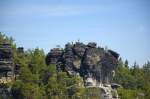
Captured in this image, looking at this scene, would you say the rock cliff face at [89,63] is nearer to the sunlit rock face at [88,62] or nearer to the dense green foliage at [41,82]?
the sunlit rock face at [88,62]

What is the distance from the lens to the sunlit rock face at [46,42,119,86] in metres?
64.0

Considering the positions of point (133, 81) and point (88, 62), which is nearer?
point (88, 62)

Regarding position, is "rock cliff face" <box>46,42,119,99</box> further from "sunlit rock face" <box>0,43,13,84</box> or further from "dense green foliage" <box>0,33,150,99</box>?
"sunlit rock face" <box>0,43,13,84</box>

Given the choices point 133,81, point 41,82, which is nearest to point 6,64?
point 41,82

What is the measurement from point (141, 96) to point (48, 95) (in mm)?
13401

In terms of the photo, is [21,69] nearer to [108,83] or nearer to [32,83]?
[32,83]

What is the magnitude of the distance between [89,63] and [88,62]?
171mm

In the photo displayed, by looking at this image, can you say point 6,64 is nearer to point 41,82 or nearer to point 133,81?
point 41,82

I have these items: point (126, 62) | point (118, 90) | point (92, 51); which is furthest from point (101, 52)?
point (126, 62)

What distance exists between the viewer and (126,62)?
315ft

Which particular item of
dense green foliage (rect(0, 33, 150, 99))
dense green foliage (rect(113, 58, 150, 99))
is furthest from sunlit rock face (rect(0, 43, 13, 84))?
dense green foliage (rect(113, 58, 150, 99))

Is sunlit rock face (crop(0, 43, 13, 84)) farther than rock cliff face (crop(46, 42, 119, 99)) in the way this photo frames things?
No

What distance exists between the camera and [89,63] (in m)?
64.0

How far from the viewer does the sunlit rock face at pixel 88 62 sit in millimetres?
64000
